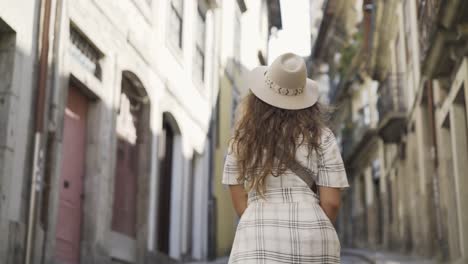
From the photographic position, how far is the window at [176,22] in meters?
11.6

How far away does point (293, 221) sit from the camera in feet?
9.57

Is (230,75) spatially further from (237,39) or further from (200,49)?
(200,49)

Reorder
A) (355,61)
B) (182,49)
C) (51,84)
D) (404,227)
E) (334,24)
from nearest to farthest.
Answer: (51,84) < (182,49) < (404,227) < (355,61) < (334,24)

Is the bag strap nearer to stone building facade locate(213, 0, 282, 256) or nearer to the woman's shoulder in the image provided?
the woman's shoulder

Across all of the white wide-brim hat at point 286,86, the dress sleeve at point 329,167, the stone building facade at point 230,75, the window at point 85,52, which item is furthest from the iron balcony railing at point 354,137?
the dress sleeve at point 329,167

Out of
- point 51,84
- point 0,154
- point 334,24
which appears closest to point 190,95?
point 51,84

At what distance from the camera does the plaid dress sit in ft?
9.49

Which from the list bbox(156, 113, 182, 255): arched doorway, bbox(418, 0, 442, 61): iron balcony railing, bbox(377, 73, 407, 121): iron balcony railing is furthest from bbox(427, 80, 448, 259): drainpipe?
bbox(156, 113, 182, 255): arched doorway

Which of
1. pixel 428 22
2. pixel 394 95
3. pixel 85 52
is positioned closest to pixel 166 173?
pixel 85 52

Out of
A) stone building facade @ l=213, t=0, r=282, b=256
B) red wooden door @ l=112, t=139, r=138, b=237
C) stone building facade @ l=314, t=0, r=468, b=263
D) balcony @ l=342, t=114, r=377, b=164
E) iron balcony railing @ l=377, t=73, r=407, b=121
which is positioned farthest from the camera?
balcony @ l=342, t=114, r=377, b=164

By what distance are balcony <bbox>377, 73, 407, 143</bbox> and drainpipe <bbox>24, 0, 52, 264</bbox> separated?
12.5m

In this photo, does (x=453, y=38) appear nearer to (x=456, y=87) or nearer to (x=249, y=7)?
(x=456, y=87)

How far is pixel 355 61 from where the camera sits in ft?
85.5

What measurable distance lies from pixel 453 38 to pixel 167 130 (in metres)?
4.58
